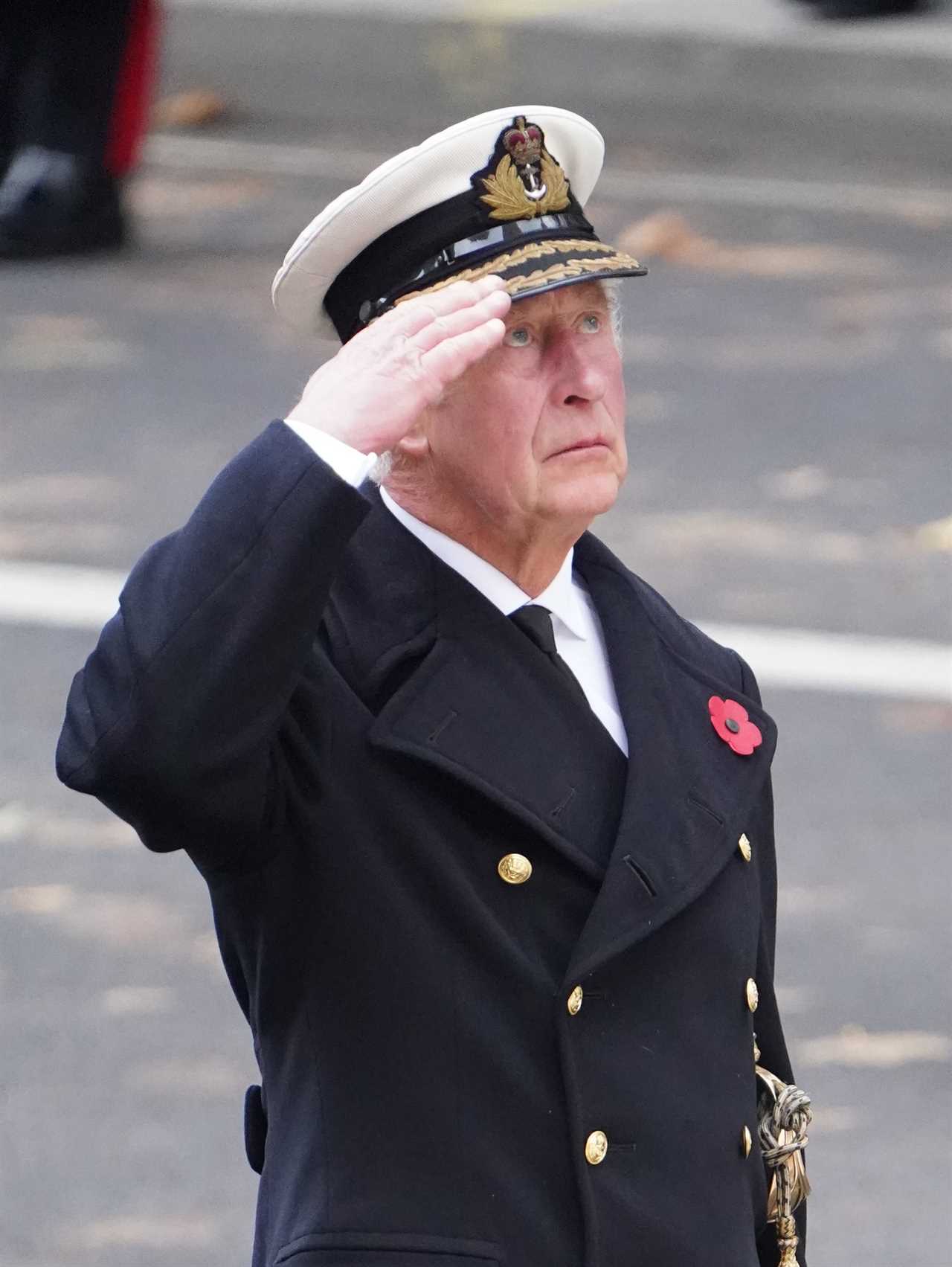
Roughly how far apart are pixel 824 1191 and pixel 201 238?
6.85 m

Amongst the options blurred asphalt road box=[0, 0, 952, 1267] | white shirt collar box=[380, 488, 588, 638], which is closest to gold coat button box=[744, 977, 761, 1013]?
white shirt collar box=[380, 488, 588, 638]

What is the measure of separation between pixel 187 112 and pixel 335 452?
10.3 meters

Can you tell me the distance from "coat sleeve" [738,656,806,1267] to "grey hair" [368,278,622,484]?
19.0 inches

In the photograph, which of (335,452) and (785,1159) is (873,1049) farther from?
(335,452)

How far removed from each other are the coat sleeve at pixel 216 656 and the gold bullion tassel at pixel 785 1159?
2.90ft

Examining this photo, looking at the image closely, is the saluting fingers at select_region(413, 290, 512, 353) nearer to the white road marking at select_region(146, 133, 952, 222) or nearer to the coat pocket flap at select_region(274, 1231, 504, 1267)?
the coat pocket flap at select_region(274, 1231, 504, 1267)

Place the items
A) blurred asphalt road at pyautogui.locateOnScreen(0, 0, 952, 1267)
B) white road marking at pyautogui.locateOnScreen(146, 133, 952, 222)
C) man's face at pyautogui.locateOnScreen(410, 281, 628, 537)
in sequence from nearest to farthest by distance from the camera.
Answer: man's face at pyautogui.locateOnScreen(410, 281, 628, 537) < blurred asphalt road at pyautogui.locateOnScreen(0, 0, 952, 1267) < white road marking at pyautogui.locateOnScreen(146, 133, 952, 222)

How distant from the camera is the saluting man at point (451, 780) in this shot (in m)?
2.46

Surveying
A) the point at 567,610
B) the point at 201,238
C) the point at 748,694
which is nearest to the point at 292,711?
the point at 567,610

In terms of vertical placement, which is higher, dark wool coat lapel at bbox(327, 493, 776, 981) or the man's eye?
the man's eye

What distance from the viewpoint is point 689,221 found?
1105 cm

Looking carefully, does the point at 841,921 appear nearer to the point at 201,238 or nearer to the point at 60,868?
the point at 60,868

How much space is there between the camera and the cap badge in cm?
287

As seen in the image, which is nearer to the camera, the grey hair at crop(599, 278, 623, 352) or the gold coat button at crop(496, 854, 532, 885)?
the gold coat button at crop(496, 854, 532, 885)
